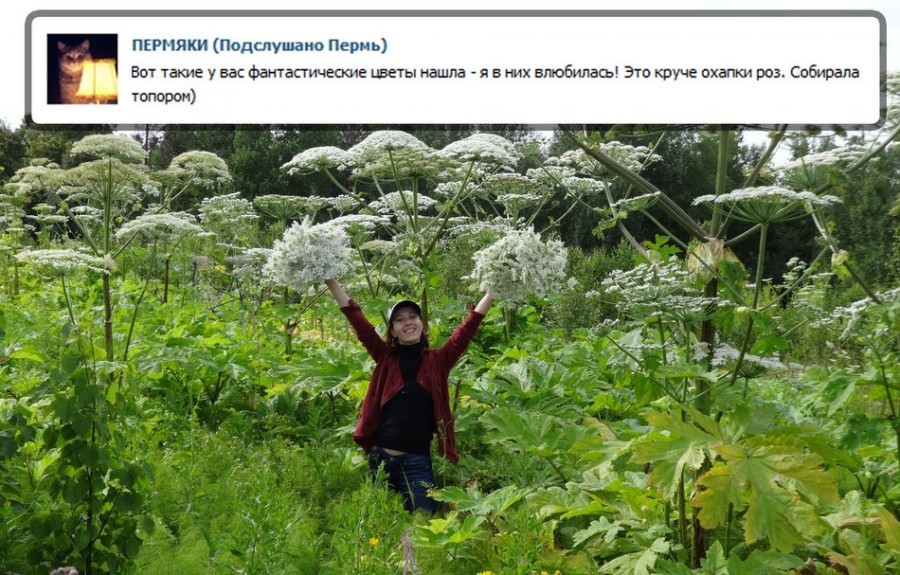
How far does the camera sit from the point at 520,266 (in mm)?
4234

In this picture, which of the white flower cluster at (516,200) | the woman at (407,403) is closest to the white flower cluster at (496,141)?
the white flower cluster at (516,200)

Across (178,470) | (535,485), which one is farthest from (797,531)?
(178,470)

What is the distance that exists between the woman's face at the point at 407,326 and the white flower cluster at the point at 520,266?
0.77m

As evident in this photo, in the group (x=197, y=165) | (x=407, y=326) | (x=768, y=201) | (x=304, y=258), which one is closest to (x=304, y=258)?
(x=304, y=258)

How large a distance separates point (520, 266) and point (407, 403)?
4.22 ft

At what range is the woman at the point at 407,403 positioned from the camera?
484 centimetres

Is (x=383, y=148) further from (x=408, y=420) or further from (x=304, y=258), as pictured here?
(x=408, y=420)

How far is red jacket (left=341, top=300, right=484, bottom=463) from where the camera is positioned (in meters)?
4.83

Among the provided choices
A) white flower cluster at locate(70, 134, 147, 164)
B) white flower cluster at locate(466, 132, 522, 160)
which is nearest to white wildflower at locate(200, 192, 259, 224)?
white flower cluster at locate(70, 134, 147, 164)

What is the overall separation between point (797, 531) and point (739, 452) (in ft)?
1.36

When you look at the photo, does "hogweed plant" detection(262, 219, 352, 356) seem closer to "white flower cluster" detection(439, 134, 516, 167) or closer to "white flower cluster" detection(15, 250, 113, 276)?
"white flower cluster" detection(15, 250, 113, 276)

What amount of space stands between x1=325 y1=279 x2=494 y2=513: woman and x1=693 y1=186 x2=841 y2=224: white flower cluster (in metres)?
2.01

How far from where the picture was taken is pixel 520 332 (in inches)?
273
